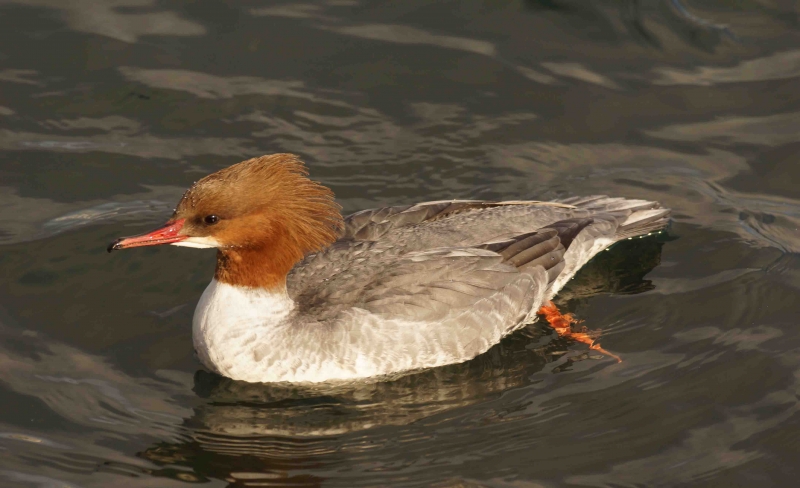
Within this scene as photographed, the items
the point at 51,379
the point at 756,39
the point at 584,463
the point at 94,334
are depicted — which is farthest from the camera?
the point at 756,39

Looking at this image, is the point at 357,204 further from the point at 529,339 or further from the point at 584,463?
the point at 584,463

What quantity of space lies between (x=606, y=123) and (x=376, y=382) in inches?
179

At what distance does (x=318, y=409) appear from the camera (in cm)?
782

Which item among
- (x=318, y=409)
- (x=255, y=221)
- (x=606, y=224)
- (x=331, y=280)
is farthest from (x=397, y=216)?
(x=606, y=224)

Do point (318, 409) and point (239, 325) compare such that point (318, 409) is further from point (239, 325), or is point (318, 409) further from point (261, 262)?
point (261, 262)

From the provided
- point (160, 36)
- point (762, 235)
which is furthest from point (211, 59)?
point (762, 235)

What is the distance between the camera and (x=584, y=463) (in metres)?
7.20

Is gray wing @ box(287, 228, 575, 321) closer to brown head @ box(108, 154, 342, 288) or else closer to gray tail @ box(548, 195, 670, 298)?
brown head @ box(108, 154, 342, 288)

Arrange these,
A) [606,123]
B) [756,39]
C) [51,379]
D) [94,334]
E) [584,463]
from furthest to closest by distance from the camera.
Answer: [756,39], [606,123], [94,334], [51,379], [584,463]

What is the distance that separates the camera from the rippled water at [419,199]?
735 centimetres

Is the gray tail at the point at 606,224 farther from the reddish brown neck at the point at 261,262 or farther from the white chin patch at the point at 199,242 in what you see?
the white chin patch at the point at 199,242

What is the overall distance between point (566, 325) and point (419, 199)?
214cm


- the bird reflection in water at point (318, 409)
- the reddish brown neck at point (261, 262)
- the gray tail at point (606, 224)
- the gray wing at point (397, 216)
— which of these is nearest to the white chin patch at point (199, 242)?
the reddish brown neck at point (261, 262)

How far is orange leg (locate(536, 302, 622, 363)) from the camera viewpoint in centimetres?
855
